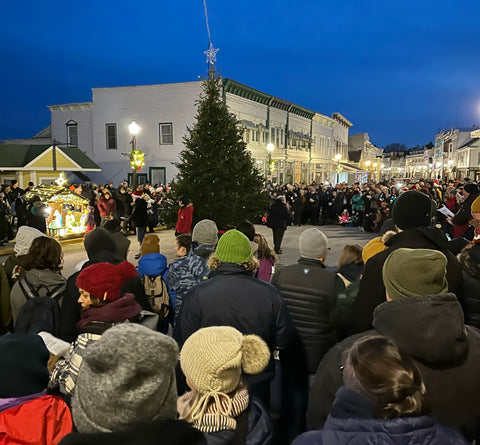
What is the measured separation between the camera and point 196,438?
168cm

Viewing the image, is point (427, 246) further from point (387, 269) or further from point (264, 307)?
point (264, 307)

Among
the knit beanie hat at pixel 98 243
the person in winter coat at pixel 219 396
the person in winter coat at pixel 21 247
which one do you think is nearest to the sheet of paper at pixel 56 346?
the person in winter coat at pixel 219 396

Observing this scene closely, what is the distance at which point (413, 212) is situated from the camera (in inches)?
154

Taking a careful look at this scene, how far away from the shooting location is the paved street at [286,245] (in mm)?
13023

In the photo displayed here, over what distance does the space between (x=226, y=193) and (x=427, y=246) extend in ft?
33.0

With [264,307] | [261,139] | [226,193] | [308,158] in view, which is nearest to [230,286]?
[264,307]

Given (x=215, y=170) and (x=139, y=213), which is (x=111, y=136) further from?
(x=215, y=170)

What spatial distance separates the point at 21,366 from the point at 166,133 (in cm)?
3305

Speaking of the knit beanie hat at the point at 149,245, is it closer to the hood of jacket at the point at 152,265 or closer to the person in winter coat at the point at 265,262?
the hood of jacket at the point at 152,265

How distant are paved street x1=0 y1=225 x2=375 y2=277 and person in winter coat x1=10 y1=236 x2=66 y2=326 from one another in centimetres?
757

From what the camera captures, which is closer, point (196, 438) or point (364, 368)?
point (196, 438)

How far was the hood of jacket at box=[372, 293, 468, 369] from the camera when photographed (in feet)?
7.12

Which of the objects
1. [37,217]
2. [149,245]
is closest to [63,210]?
[37,217]

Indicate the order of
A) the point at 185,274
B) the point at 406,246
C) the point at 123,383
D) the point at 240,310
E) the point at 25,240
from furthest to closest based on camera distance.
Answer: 1. the point at 185,274
2. the point at 25,240
3. the point at 406,246
4. the point at 240,310
5. the point at 123,383
